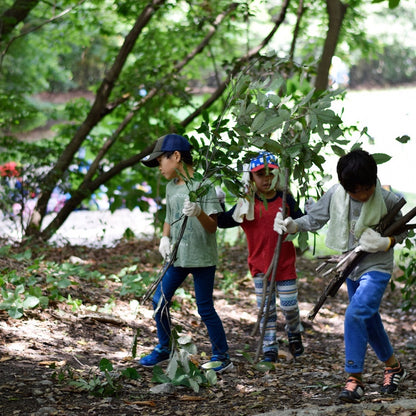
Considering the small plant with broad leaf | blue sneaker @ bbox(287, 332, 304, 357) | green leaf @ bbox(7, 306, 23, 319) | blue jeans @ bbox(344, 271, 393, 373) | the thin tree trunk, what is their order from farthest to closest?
the thin tree trunk < blue sneaker @ bbox(287, 332, 304, 357) < green leaf @ bbox(7, 306, 23, 319) < the small plant with broad leaf < blue jeans @ bbox(344, 271, 393, 373)

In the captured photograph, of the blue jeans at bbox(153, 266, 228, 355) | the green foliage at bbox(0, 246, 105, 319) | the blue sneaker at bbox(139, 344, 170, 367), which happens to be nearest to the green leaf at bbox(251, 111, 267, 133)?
the blue jeans at bbox(153, 266, 228, 355)

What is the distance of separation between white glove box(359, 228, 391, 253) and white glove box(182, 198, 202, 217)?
1006 mm

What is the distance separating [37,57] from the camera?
15344 mm

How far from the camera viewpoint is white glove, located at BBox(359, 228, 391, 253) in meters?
3.37

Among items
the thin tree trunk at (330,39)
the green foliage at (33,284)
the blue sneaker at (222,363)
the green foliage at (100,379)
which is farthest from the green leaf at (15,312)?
the thin tree trunk at (330,39)

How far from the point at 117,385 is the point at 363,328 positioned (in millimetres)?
1410

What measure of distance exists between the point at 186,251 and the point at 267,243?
2.32 ft

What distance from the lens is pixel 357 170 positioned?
10.8 feet

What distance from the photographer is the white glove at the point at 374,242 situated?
337 cm

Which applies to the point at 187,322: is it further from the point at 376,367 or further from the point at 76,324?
the point at 376,367

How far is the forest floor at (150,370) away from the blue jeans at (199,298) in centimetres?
19

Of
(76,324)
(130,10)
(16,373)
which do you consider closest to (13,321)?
(76,324)

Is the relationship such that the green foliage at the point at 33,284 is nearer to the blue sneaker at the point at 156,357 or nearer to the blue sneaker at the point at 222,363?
the blue sneaker at the point at 156,357

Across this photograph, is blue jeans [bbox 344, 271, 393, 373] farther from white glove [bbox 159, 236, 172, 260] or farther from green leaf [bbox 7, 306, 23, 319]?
green leaf [bbox 7, 306, 23, 319]
